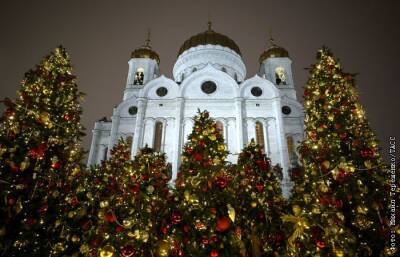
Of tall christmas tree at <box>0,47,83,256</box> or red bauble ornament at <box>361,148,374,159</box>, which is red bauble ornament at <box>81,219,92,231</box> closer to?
tall christmas tree at <box>0,47,83,256</box>

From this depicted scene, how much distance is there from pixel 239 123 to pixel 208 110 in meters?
3.30

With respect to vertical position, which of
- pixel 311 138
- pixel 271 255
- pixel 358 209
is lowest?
pixel 271 255

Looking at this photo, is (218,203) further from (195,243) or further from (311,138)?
(311,138)

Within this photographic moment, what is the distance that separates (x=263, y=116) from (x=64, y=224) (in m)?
20.9

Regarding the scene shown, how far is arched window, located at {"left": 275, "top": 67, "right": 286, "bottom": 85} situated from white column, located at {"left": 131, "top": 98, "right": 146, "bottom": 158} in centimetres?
1611

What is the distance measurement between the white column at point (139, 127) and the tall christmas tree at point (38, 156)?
14.6m

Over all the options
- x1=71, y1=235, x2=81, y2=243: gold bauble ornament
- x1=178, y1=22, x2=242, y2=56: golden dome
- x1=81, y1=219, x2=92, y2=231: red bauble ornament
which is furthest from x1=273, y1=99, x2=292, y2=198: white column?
x1=71, y1=235, x2=81, y2=243: gold bauble ornament

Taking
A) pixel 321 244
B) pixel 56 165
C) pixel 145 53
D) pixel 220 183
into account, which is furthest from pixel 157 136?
pixel 321 244

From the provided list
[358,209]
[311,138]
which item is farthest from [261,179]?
[358,209]

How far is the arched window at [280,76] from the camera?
102ft

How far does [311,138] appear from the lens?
8.34 m

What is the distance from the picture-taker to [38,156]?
6770mm

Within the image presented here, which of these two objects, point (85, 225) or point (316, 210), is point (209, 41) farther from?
point (316, 210)

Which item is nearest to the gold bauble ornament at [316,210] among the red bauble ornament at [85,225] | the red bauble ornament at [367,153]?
the red bauble ornament at [367,153]
